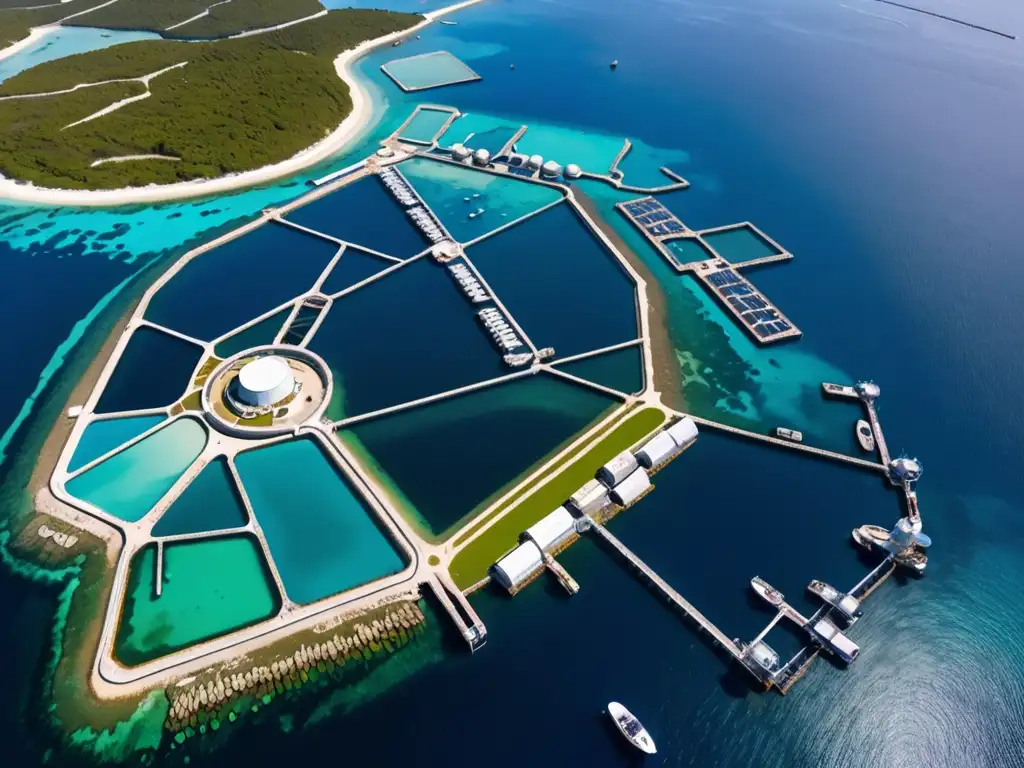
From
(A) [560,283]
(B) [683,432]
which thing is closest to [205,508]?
(B) [683,432]

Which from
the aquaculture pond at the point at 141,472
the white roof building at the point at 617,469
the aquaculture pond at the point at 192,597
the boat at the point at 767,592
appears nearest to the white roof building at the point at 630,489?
the white roof building at the point at 617,469

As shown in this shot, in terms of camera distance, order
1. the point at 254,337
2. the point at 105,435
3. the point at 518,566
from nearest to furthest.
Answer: the point at 518,566 → the point at 105,435 → the point at 254,337

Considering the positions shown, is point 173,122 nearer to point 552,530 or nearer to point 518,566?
point 552,530

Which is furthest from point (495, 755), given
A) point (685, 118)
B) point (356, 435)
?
point (685, 118)

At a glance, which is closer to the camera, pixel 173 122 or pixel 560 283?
pixel 560 283

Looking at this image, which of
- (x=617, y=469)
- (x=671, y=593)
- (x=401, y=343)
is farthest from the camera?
(x=401, y=343)

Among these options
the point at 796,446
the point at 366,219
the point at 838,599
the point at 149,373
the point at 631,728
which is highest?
the point at 366,219

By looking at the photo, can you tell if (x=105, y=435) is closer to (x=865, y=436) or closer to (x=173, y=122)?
(x=173, y=122)

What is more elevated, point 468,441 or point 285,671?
point 468,441
